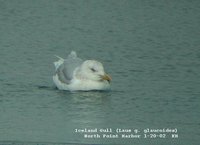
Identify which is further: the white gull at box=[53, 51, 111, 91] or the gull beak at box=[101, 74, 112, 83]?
the white gull at box=[53, 51, 111, 91]

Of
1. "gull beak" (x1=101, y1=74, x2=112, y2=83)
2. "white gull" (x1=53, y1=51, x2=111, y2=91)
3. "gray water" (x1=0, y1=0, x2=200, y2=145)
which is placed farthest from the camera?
"white gull" (x1=53, y1=51, x2=111, y2=91)

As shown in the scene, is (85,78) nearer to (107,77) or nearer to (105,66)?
(107,77)

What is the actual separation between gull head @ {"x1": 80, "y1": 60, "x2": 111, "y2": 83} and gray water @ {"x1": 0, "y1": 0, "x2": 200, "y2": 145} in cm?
35

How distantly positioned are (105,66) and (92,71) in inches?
64.7

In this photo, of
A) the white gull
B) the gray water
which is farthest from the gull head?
the gray water

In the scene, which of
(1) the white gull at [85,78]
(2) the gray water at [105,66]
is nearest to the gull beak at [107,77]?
(1) the white gull at [85,78]

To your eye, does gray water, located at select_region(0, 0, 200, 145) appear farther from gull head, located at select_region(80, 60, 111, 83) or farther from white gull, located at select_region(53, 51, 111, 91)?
gull head, located at select_region(80, 60, 111, 83)

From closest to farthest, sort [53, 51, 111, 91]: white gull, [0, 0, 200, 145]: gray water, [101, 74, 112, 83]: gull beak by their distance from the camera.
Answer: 1. [0, 0, 200, 145]: gray water
2. [101, 74, 112, 83]: gull beak
3. [53, 51, 111, 91]: white gull

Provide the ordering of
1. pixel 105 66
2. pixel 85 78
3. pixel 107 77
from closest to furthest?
pixel 107 77
pixel 85 78
pixel 105 66

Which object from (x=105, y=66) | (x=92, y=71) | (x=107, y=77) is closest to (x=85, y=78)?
(x=92, y=71)

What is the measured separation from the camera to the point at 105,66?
2228 cm

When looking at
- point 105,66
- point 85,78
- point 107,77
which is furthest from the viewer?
point 105,66

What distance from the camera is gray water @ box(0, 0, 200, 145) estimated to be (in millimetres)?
17531

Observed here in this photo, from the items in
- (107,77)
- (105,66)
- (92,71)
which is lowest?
(107,77)
